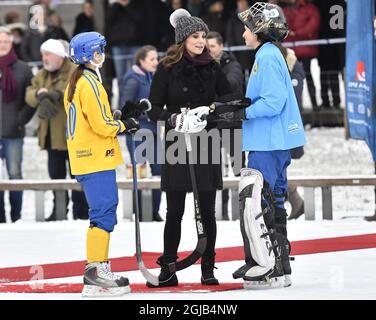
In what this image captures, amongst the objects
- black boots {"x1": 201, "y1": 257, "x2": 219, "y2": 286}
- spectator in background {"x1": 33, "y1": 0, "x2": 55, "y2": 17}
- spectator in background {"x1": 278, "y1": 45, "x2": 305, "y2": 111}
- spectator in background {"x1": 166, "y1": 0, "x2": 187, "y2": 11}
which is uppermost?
spectator in background {"x1": 33, "y1": 0, "x2": 55, "y2": 17}

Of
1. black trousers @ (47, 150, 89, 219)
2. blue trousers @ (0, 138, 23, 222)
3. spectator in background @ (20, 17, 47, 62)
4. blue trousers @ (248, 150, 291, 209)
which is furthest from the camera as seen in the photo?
spectator in background @ (20, 17, 47, 62)

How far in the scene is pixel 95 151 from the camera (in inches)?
344

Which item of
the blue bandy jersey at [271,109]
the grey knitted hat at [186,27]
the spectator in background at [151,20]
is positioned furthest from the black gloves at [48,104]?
the spectator in background at [151,20]

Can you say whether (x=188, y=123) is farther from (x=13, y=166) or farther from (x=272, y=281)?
(x=13, y=166)

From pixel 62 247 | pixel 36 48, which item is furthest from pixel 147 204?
pixel 36 48

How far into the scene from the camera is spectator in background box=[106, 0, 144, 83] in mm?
18203

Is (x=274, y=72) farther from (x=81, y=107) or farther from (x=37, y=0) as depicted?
(x=37, y=0)

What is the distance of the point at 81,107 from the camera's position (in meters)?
8.78

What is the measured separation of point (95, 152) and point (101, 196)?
0.28 metres

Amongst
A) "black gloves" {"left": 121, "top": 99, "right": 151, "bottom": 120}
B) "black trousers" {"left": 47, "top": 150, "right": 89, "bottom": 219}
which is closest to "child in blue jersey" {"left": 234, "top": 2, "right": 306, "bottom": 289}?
"black gloves" {"left": 121, "top": 99, "right": 151, "bottom": 120}

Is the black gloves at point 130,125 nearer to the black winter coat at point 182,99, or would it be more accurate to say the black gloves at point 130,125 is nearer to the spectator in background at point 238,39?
the black winter coat at point 182,99

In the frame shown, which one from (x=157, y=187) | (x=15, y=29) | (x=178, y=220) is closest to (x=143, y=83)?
(x=157, y=187)

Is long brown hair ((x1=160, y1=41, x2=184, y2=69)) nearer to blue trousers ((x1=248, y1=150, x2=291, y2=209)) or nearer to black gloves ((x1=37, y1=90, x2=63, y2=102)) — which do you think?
blue trousers ((x1=248, y1=150, x2=291, y2=209))

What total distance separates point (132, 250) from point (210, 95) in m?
2.23
